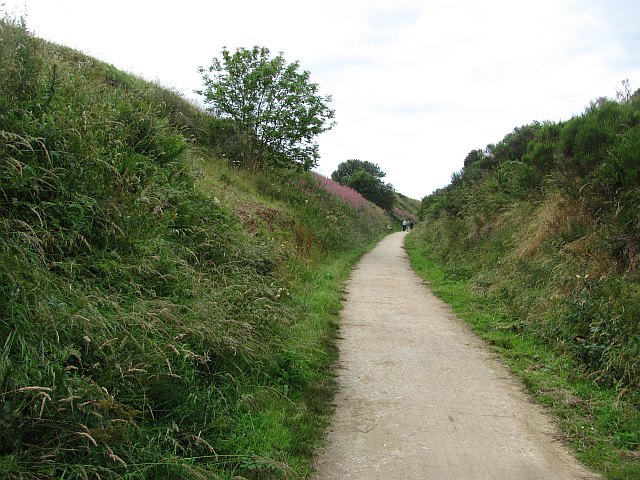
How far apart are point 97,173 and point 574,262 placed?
700 centimetres

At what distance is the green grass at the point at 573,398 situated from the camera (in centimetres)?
424

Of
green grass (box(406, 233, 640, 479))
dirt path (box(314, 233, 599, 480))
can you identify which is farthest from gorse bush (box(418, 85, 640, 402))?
dirt path (box(314, 233, 599, 480))

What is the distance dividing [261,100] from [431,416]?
45.8ft

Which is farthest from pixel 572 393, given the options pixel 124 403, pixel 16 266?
pixel 16 266

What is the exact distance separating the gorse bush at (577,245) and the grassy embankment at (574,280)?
22 mm

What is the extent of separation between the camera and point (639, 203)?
7941 millimetres

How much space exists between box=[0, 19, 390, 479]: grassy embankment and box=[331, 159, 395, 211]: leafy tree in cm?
4284

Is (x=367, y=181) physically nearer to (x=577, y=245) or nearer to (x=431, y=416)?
(x=577, y=245)

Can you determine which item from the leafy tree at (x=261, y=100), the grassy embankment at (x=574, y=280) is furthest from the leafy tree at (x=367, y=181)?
the grassy embankment at (x=574, y=280)

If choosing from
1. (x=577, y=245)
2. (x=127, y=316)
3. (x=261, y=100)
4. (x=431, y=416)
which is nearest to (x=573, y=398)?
(x=431, y=416)

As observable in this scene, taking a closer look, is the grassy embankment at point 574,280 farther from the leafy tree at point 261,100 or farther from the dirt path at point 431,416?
the leafy tree at point 261,100

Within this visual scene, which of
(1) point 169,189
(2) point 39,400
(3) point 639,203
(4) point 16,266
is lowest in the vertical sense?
(2) point 39,400

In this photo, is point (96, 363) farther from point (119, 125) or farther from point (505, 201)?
point (505, 201)

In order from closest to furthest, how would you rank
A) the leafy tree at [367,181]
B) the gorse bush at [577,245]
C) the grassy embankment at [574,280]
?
the grassy embankment at [574,280] → the gorse bush at [577,245] → the leafy tree at [367,181]
